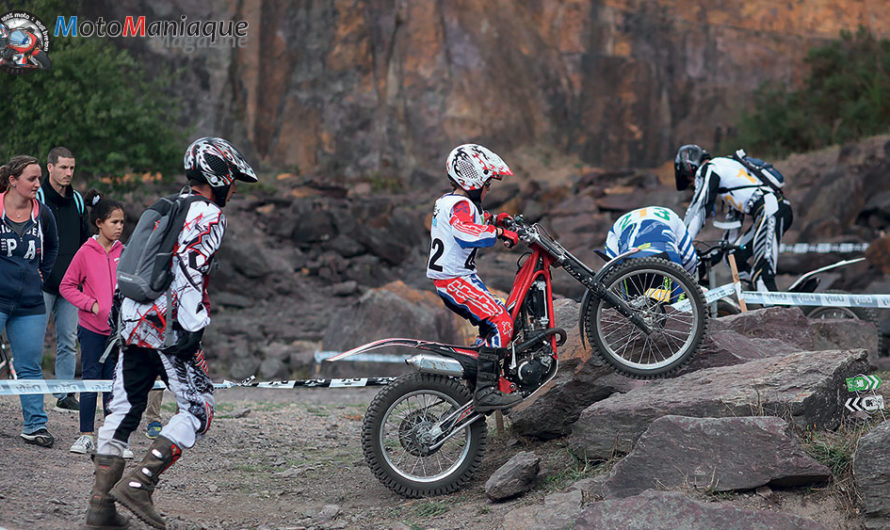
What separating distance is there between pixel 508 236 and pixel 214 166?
184 cm

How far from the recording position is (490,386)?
18.7ft

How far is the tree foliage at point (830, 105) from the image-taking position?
28.3m

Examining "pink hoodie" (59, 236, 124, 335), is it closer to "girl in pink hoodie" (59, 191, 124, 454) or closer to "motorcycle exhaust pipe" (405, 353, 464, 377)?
"girl in pink hoodie" (59, 191, 124, 454)

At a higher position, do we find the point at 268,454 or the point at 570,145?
the point at 570,145

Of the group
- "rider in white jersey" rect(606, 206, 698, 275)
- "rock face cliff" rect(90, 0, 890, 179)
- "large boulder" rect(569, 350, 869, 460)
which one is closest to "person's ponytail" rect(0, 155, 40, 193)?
"large boulder" rect(569, 350, 869, 460)

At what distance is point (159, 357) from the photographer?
16.2 ft

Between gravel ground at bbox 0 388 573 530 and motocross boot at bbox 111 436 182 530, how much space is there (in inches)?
14.1

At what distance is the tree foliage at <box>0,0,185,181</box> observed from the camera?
781 inches

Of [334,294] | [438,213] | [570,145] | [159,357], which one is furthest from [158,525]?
[570,145]

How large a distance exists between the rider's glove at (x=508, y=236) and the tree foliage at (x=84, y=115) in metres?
16.4

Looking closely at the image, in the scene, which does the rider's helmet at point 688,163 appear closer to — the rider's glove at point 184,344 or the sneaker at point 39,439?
the rider's glove at point 184,344

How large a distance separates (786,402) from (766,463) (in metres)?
0.53

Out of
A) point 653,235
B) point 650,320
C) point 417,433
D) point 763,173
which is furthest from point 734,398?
point 763,173

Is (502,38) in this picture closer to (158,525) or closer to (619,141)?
(619,141)
